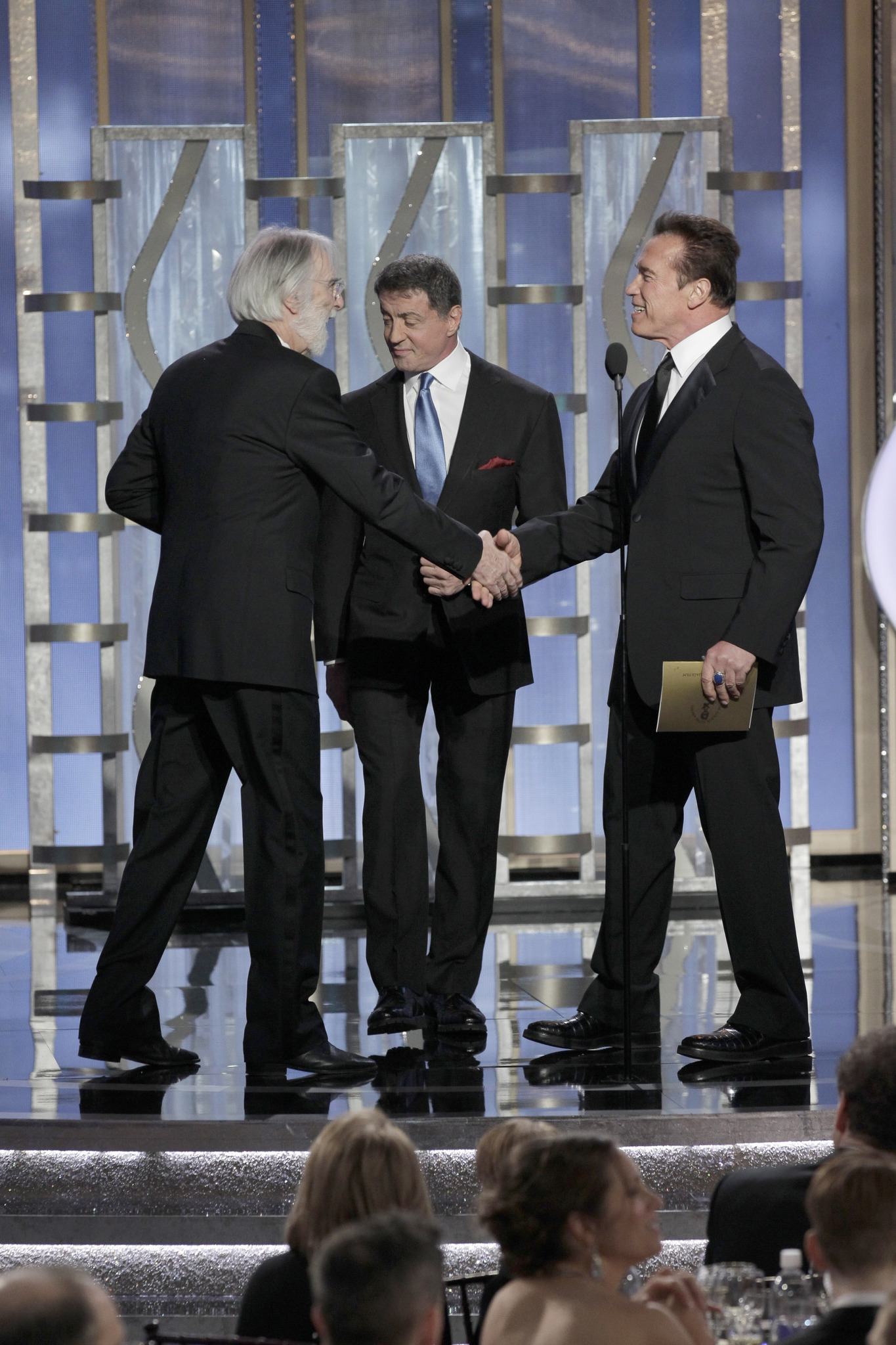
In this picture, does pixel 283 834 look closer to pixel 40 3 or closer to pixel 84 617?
pixel 84 617

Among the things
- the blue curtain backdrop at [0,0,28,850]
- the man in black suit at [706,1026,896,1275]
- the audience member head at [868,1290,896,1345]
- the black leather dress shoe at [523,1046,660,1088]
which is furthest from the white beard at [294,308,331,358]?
the blue curtain backdrop at [0,0,28,850]

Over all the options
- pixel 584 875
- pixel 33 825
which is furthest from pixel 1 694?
pixel 584 875

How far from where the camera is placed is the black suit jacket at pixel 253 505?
10.1 ft

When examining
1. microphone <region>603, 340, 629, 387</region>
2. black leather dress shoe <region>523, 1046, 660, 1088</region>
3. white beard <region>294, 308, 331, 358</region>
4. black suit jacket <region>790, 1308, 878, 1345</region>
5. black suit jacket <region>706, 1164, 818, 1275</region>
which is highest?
white beard <region>294, 308, 331, 358</region>

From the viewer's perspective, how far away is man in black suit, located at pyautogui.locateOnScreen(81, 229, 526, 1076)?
3072mm

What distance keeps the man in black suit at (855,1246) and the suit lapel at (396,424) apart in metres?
2.14

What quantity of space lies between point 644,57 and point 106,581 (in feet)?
8.06

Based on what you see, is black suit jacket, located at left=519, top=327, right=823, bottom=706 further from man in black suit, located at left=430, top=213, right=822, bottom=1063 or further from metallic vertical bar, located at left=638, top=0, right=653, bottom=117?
metallic vertical bar, located at left=638, top=0, right=653, bottom=117

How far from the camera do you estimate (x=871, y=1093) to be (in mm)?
1938

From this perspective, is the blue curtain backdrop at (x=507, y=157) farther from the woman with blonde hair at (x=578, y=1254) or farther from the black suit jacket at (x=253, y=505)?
the woman with blonde hair at (x=578, y=1254)

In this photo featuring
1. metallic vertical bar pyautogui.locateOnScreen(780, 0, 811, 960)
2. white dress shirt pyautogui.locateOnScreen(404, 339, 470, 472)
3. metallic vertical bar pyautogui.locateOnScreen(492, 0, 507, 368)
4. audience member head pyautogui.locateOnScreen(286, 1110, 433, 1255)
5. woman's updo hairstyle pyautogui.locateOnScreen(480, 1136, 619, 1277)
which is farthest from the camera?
metallic vertical bar pyautogui.locateOnScreen(492, 0, 507, 368)

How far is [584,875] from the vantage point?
5.36 metres

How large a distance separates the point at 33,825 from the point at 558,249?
97.1 inches

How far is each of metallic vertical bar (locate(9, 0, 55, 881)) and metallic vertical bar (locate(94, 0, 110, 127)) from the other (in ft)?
0.96
